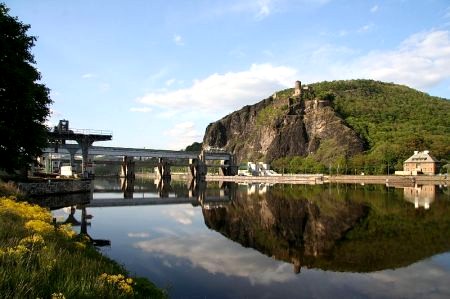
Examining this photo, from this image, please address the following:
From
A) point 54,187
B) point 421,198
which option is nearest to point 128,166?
point 54,187

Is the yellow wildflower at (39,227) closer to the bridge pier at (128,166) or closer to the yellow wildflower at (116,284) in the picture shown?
the yellow wildflower at (116,284)

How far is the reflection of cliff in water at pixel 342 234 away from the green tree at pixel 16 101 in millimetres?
17381

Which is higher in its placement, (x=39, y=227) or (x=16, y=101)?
(x=16, y=101)

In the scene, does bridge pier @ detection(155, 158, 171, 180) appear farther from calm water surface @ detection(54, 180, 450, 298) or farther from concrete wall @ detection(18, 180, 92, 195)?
calm water surface @ detection(54, 180, 450, 298)

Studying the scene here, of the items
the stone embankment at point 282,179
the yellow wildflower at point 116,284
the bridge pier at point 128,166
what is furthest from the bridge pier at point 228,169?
the yellow wildflower at point 116,284

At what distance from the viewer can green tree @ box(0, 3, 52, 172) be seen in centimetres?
3453

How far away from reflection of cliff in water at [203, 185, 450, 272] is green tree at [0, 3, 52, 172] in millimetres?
17381

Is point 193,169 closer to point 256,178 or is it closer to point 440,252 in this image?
point 256,178

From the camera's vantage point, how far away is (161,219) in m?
42.2

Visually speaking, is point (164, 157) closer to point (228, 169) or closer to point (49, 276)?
point (228, 169)

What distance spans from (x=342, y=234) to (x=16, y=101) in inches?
1097

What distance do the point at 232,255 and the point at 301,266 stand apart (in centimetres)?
458

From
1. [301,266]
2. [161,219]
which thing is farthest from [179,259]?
[161,219]

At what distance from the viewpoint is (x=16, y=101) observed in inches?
1390
